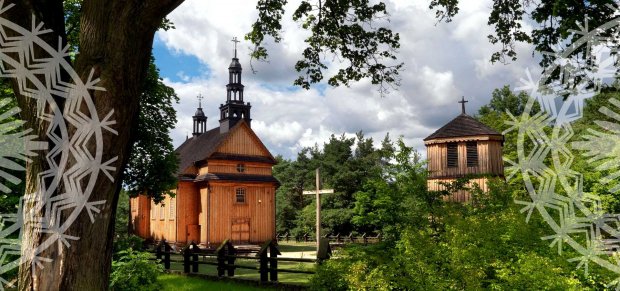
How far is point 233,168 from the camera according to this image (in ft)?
113

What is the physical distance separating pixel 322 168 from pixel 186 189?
55.4ft

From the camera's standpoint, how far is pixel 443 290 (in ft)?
23.2

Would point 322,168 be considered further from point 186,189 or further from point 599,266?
point 599,266

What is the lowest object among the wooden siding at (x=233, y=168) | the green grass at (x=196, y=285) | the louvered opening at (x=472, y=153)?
the green grass at (x=196, y=285)

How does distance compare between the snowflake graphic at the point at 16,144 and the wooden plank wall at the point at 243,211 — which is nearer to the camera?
the snowflake graphic at the point at 16,144

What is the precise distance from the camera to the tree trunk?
467 cm

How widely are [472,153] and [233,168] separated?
660 inches

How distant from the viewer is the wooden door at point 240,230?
1320 inches

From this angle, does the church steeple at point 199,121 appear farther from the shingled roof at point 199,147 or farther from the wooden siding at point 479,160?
the wooden siding at point 479,160

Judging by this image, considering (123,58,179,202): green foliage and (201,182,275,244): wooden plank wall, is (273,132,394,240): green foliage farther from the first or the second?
(123,58,179,202): green foliage

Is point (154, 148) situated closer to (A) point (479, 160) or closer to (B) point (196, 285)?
(B) point (196, 285)
